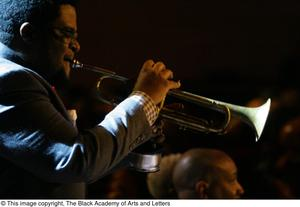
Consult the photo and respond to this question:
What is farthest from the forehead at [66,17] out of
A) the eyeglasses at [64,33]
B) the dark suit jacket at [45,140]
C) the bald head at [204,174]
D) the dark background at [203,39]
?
the dark background at [203,39]

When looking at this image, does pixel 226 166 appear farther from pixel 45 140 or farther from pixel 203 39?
pixel 203 39

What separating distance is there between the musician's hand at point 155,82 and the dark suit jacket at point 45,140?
76mm

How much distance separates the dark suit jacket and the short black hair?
12 cm

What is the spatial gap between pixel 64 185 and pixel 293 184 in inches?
97.2

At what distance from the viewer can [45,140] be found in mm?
1984

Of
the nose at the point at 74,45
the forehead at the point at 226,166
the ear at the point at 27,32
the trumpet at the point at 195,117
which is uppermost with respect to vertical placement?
the ear at the point at 27,32

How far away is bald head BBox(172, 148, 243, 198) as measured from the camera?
11.5ft

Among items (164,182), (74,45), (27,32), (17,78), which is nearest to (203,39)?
(164,182)

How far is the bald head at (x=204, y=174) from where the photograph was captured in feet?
11.5

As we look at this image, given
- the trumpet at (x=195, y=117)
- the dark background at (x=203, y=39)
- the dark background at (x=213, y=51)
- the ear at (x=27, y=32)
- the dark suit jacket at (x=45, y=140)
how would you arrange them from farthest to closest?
the dark background at (x=203, y=39), the dark background at (x=213, y=51), the trumpet at (x=195, y=117), the ear at (x=27, y=32), the dark suit jacket at (x=45, y=140)

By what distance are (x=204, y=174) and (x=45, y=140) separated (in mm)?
1654

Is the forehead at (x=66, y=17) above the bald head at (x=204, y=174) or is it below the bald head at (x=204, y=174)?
above

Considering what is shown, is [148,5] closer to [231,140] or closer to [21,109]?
[231,140]

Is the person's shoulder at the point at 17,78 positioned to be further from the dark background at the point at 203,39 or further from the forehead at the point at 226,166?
the dark background at the point at 203,39
